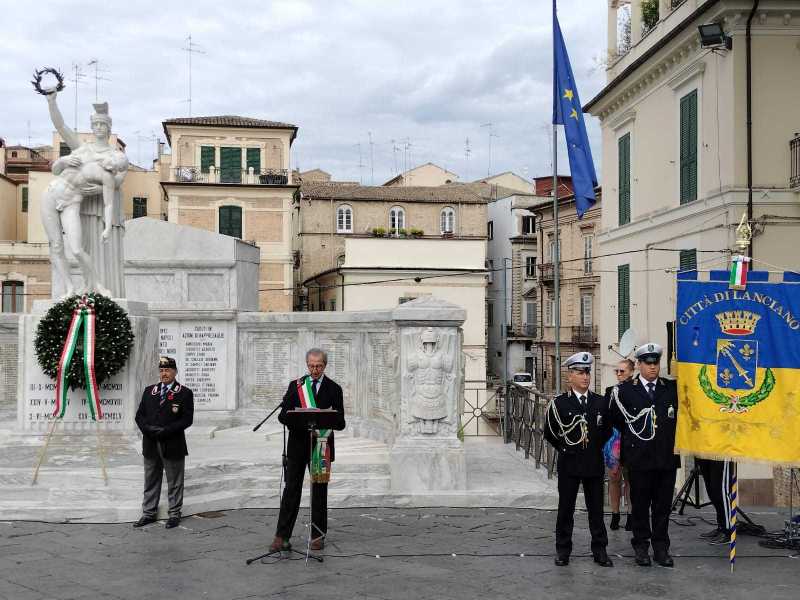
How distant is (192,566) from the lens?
7.52 metres

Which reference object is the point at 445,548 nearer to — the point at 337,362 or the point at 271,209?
the point at 337,362

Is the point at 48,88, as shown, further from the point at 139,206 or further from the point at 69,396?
the point at 139,206

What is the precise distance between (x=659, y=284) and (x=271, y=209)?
29.6m

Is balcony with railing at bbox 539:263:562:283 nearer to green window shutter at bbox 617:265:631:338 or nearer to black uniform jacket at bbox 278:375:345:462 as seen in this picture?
green window shutter at bbox 617:265:631:338

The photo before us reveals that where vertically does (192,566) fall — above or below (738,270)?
below

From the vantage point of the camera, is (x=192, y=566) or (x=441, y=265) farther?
(x=441, y=265)

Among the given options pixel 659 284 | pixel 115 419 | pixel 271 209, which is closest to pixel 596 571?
pixel 115 419

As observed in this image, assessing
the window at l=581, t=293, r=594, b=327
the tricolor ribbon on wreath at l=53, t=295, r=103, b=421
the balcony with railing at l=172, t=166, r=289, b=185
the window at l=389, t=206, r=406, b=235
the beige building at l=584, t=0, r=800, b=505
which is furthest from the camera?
the window at l=389, t=206, r=406, b=235

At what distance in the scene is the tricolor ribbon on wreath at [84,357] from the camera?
33.8ft

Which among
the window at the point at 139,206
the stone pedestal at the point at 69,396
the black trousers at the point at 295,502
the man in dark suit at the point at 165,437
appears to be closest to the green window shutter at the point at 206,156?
the window at the point at 139,206

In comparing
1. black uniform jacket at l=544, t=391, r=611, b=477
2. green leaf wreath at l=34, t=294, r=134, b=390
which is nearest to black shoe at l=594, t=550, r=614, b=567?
black uniform jacket at l=544, t=391, r=611, b=477

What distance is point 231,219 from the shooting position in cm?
4719

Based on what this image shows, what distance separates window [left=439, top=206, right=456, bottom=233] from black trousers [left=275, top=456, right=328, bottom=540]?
45586 mm

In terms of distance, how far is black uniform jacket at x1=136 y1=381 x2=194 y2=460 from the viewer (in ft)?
29.1
